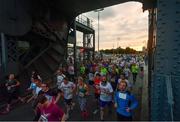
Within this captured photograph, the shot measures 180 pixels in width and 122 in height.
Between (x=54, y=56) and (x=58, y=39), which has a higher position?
(x=58, y=39)

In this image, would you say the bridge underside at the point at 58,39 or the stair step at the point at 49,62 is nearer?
the bridge underside at the point at 58,39

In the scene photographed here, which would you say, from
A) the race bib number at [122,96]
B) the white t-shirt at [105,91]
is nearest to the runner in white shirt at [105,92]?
the white t-shirt at [105,91]

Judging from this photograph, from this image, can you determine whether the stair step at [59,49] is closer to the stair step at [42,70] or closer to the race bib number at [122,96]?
the stair step at [42,70]

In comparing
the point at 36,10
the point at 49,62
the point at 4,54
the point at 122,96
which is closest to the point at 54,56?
the point at 49,62

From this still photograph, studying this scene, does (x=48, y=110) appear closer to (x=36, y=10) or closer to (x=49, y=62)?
(x=36, y=10)

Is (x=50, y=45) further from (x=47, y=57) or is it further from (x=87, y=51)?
(x=87, y=51)

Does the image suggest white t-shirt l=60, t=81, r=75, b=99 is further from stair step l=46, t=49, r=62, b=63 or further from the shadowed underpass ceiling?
stair step l=46, t=49, r=62, b=63

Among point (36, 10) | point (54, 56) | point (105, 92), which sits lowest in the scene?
point (105, 92)

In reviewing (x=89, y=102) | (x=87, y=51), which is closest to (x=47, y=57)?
(x=89, y=102)

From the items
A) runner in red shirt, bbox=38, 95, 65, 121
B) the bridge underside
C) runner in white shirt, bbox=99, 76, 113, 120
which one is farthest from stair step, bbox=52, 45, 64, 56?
runner in red shirt, bbox=38, 95, 65, 121

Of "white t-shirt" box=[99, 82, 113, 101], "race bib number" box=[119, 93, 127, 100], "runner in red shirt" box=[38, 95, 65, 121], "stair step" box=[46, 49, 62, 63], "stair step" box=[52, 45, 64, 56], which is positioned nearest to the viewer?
"runner in red shirt" box=[38, 95, 65, 121]

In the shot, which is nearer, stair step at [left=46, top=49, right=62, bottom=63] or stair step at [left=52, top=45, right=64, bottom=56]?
stair step at [left=46, top=49, right=62, bottom=63]

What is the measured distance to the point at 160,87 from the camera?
5.22m

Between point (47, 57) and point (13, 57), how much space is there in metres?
4.64
